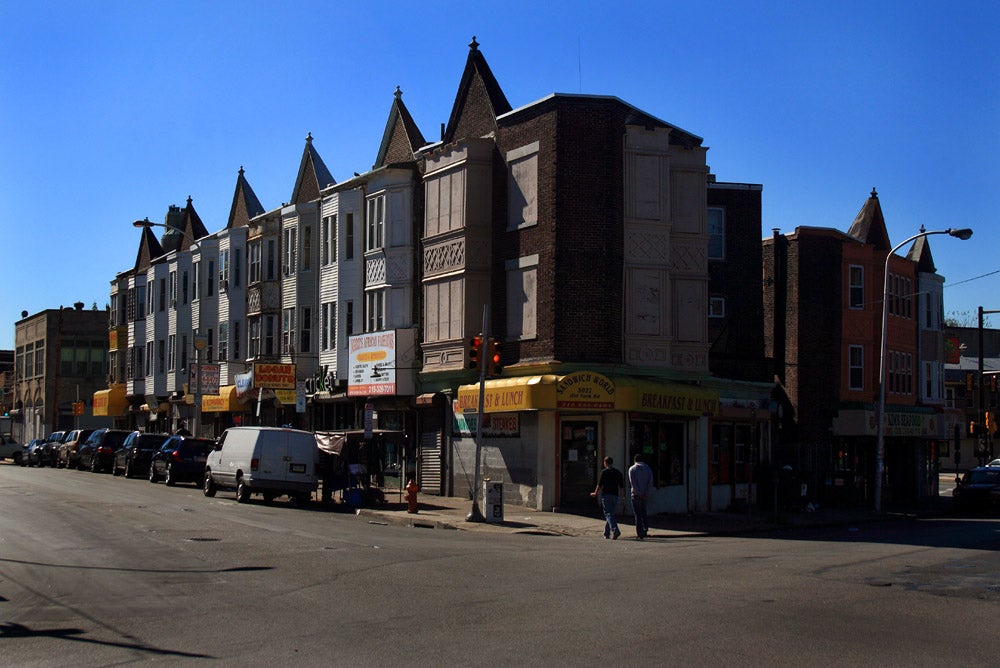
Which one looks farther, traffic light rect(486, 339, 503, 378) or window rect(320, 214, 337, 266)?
window rect(320, 214, 337, 266)

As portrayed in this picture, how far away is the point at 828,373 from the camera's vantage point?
41.6 meters

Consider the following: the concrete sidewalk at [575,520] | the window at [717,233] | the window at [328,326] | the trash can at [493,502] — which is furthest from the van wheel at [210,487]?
the window at [717,233]

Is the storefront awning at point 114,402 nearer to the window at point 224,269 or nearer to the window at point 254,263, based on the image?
the window at point 224,269

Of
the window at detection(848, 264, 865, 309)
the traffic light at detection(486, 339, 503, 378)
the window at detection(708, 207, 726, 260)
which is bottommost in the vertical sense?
the traffic light at detection(486, 339, 503, 378)

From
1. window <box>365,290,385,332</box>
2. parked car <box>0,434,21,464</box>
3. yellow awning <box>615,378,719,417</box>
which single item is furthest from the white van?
parked car <box>0,434,21,464</box>

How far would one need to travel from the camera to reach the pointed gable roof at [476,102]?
33.6 m

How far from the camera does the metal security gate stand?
3466 centimetres

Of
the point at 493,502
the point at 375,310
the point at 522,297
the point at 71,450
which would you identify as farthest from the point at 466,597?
the point at 71,450

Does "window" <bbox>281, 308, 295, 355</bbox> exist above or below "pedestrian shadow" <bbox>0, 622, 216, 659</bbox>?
above

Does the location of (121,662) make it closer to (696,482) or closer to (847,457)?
(696,482)

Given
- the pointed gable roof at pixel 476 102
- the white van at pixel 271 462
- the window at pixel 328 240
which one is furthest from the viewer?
the window at pixel 328 240

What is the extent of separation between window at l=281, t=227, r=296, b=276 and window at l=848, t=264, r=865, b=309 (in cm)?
2248

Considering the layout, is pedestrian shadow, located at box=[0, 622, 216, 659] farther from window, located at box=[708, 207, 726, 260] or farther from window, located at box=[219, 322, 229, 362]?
window, located at box=[219, 322, 229, 362]

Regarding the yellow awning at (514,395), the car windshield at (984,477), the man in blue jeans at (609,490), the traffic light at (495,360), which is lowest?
the car windshield at (984,477)
